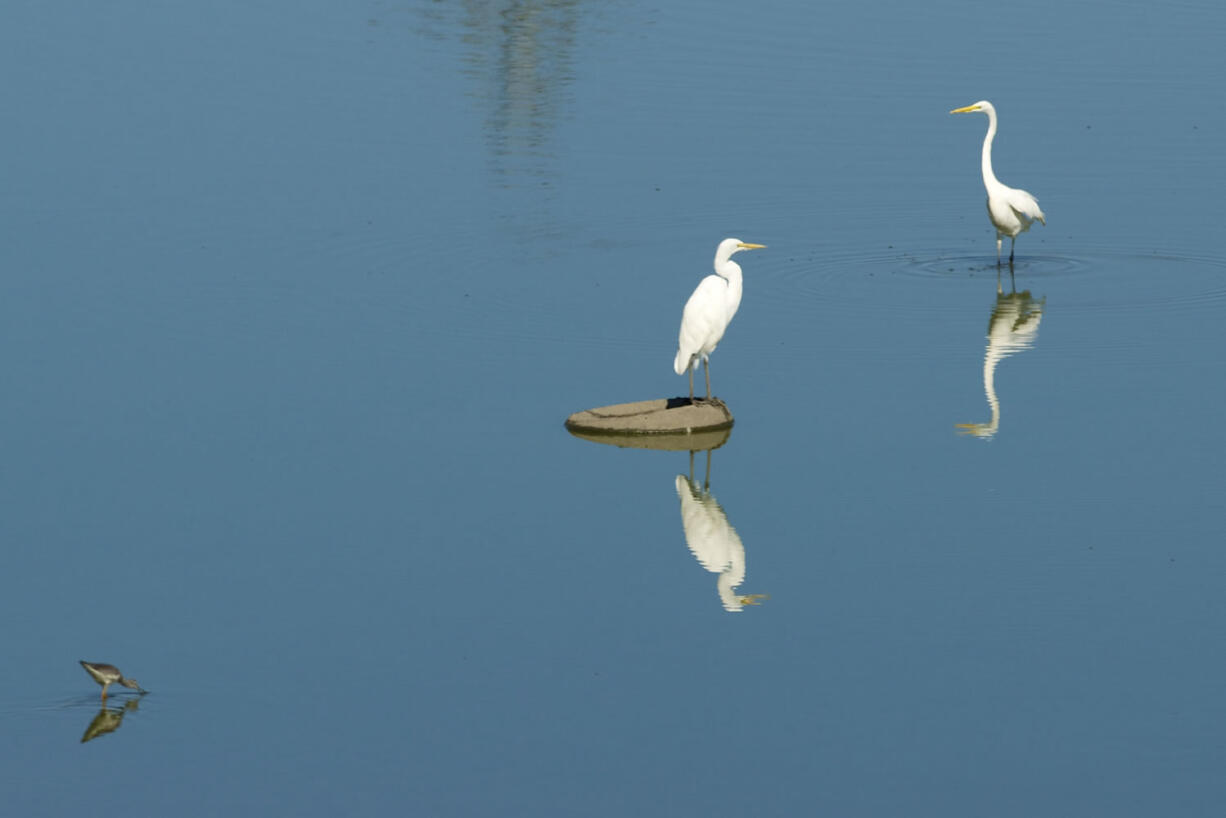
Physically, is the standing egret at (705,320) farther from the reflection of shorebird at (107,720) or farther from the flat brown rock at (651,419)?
the reflection of shorebird at (107,720)

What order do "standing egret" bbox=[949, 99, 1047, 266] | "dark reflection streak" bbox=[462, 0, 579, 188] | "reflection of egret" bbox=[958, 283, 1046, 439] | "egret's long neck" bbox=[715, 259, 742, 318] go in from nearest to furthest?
1. "egret's long neck" bbox=[715, 259, 742, 318]
2. "reflection of egret" bbox=[958, 283, 1046, 439]
3. "standing egret" bbox=[949, 99, 1047, 266]
4. "dark reflection streak" bbox=[462, 0, 579, 188]

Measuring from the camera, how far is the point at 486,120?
84.2ft

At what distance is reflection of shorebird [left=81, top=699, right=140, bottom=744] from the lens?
32.1 feet

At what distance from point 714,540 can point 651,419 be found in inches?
78.9

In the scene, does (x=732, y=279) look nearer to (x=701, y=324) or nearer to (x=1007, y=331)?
(x=701, y=324)

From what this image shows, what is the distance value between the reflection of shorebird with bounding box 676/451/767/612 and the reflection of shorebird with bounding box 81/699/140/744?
3.32 metres

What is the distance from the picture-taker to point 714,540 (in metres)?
12.5

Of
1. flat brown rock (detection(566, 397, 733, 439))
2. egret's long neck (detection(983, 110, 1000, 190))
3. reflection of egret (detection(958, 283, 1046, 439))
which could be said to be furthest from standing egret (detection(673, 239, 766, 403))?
egret's long neck (detection(983, 110, 1000, 190))

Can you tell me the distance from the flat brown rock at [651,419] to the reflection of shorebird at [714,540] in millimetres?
635

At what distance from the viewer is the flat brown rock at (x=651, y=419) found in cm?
1429

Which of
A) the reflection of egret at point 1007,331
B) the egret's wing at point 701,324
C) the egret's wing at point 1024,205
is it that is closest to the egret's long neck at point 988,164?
the egret's wing at point 1024,205

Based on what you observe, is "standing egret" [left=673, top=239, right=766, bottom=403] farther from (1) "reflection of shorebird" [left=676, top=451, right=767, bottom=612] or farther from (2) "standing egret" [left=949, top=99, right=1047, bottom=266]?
(2) "standing egret" [left=949, top=99, right=1047, bottom=266]

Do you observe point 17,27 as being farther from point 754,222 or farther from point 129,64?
point 754,222

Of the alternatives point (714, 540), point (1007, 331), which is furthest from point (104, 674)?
point (1007, 331)
